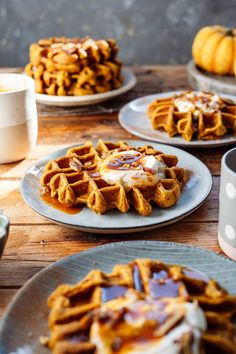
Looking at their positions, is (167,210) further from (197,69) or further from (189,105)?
(197,69)

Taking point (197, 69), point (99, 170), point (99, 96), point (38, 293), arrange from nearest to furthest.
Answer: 1. point (38, 293)
2. point (99, 170)
3. point (99, 96)
4. point (197, 69)

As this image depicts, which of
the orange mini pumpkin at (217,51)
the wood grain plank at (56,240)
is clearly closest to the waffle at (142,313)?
the wood grain plank at (56,240)

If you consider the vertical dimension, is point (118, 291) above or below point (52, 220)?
above

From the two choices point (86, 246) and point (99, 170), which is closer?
point (86, 246)

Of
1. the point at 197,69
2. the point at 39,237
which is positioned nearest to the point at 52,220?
the point at 39,237

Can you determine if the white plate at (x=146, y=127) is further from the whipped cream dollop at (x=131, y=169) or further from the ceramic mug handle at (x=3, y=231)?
the ceramic mug handle at (x=3, y=231)

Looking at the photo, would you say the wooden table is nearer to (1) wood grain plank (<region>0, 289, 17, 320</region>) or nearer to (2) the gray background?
(1) wood grain plank (<region>0, 289, 17, 320</region>)

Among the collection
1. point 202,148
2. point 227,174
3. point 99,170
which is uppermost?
point 227,174
